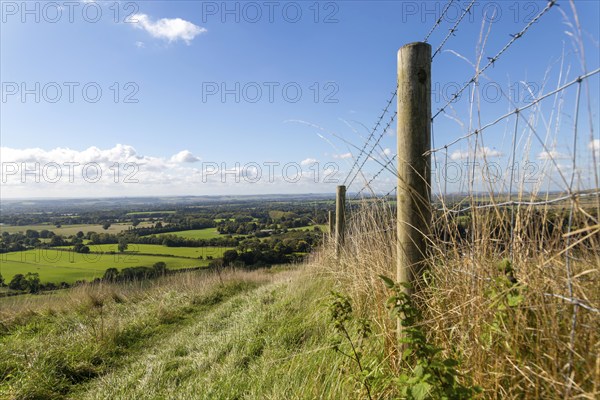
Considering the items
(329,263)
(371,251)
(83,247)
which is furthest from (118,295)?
(83,247)

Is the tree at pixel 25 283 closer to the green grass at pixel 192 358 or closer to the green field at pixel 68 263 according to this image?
the green field at pixel 68 263

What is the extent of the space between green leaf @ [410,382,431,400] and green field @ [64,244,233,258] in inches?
1050

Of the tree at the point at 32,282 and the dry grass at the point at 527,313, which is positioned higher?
the dry grass at the point at 527,313

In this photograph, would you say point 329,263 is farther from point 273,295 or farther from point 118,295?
point 118,295

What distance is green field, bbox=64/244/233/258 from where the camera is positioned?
28.3 metres

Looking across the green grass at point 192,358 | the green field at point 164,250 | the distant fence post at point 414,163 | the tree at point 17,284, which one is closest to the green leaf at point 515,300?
the distant fence post at point 414,163

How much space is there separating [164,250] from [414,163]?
1255 inches

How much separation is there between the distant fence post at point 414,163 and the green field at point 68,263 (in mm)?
22740

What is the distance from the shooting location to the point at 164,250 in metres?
30.6

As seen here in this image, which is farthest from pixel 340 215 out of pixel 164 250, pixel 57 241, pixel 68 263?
pixel 57 241

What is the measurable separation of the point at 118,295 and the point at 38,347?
4374 mm

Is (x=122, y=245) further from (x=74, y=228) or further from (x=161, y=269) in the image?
(x=161, y=269)

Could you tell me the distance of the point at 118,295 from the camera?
846cm

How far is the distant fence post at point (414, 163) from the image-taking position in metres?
1.95
